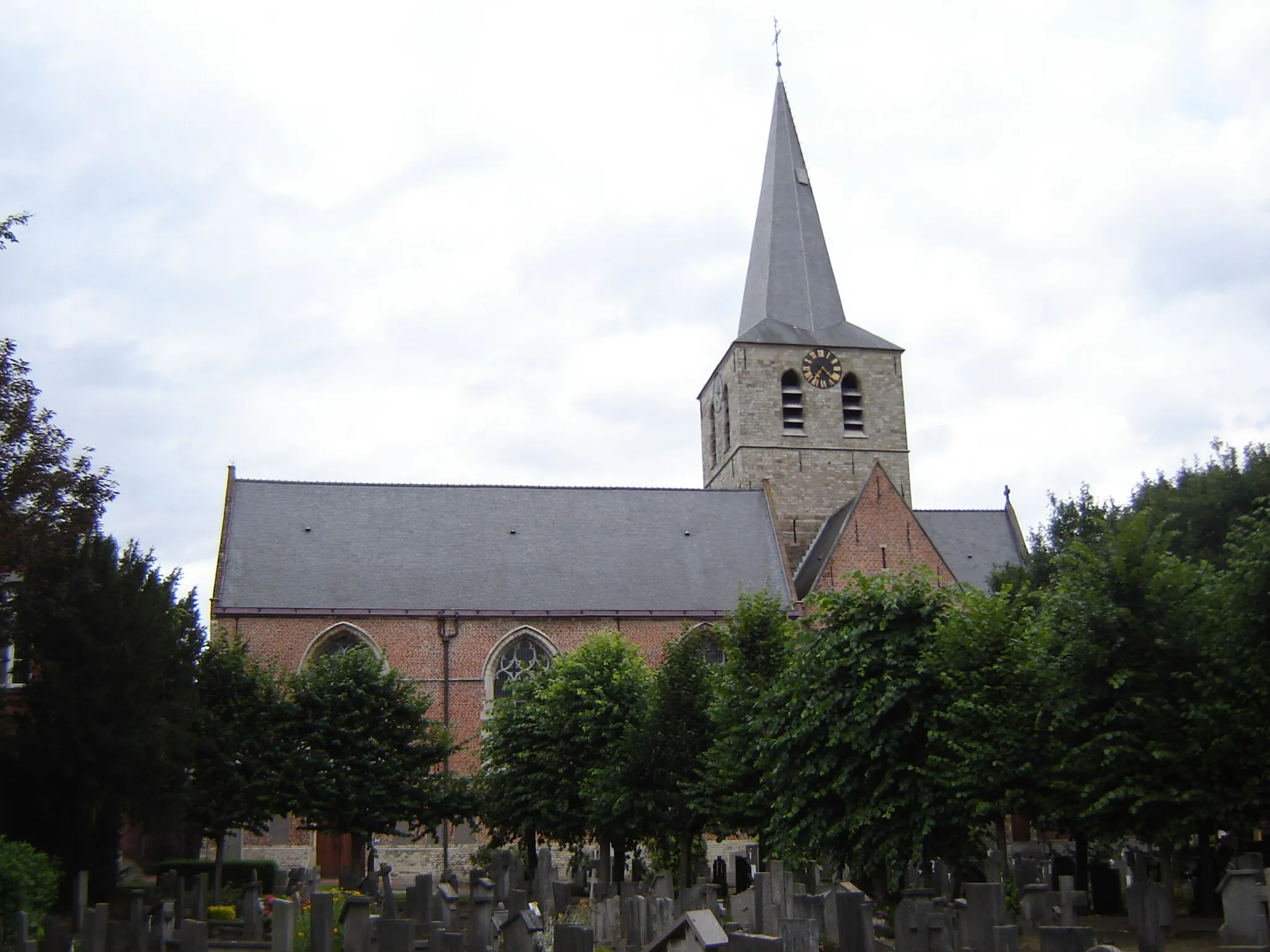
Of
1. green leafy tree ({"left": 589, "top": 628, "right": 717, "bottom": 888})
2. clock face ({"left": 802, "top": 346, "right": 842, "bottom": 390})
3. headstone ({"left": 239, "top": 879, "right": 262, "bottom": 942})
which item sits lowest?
headstone ({"left": 239, "top": 879, "right": 262, "bottom": 942})

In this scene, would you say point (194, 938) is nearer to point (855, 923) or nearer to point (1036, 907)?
point (855, 923)

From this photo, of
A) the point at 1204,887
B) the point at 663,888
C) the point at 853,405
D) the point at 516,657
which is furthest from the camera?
the point at 853,405

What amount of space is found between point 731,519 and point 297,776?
52.6 feet

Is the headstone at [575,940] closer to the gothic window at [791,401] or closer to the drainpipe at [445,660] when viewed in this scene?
the drainpipe at [445,660]

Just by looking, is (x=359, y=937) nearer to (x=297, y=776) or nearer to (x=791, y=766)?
(x=791, y=766)

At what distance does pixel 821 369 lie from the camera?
134 ft

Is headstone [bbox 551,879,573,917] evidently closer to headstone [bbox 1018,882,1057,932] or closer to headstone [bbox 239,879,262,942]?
headstone [bbox 239,879,262,942]

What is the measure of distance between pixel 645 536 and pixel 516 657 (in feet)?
17.9

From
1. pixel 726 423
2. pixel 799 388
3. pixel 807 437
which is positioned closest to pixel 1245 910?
pixel 807 437

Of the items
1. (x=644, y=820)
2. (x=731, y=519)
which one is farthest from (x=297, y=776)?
(x=731, y=519)

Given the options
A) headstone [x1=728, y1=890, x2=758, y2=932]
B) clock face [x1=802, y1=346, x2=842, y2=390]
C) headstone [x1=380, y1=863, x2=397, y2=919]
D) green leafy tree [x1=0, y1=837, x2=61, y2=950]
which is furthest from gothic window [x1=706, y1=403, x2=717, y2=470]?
green leafy tree [x1=0, y1=837, x2=61, y2=950]

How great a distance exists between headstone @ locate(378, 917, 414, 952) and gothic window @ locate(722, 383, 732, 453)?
105 ft

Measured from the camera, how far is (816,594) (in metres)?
20.4

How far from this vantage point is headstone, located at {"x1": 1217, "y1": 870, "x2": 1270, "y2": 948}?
1230cm
